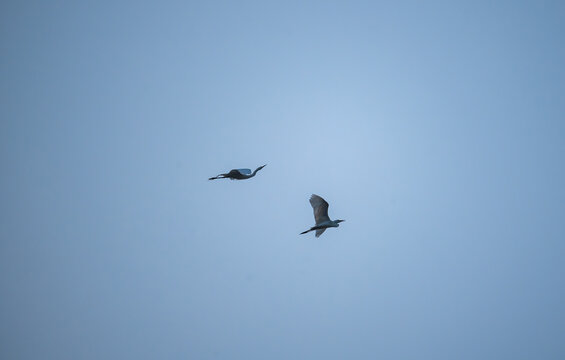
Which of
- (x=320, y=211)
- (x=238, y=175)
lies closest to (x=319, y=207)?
(x=320, y=211)

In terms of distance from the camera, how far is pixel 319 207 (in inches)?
1021

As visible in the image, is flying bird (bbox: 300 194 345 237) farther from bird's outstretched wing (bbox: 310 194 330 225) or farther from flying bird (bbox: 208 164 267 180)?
flying bird (bbox: 208 164 267 180)

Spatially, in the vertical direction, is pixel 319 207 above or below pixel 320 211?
above

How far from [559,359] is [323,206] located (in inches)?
5953

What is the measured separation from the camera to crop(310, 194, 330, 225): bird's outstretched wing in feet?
84.8

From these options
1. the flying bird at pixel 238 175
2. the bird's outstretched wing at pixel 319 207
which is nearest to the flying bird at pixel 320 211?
the bird's outstretched wing at pixel 319 207

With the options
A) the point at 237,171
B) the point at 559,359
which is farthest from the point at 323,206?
the point at 559,359

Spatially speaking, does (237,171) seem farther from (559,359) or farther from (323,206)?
(559,359)

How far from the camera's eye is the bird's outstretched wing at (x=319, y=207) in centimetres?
2584

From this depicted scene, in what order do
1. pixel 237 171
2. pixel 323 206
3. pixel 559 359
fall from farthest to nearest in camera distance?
pixel 559 359
pixel 323 206
pixel 237 171

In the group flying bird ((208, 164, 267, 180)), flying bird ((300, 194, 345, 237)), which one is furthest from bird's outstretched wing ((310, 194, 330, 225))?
flying bird ((208, 164, 267, 180))

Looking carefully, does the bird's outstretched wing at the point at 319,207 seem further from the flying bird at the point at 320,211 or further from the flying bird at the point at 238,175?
the flying bird at the point at 238,175

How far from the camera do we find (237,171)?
79.5ft

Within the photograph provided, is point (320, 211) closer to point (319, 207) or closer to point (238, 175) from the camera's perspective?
point (319, 207)
